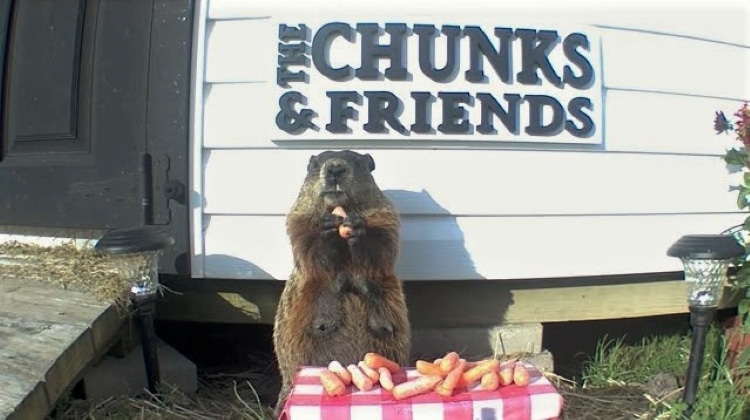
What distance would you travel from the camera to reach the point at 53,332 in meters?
2.95

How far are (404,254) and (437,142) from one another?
1.86ft

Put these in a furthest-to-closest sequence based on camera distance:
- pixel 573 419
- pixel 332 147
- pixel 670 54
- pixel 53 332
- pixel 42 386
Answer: pixel 670 54 < pixel 332 147 < pixel 573 419 < pixel 53 332 < pixel 42 386

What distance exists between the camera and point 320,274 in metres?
3.01

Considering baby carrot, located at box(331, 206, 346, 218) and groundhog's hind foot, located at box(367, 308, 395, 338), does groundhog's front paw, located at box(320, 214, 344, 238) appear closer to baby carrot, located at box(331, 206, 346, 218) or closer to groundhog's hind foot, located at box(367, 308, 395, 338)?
baby carrot, located at box(331, 206, 346, 218)

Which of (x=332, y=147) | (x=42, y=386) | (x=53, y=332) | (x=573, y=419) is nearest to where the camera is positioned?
(x=42, y=386)

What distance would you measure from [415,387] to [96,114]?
2.43 meters

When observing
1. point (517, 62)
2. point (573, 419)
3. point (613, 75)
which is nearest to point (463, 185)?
point (517, 62)

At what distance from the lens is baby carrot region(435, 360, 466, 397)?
229 centimetres

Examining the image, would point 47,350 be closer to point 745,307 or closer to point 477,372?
point 477,372

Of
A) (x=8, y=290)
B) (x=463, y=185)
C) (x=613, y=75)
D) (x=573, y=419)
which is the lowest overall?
(x=573, y=419)

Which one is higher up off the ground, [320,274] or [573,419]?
[320,274]

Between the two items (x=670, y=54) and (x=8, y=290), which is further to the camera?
(x=670, y=54)

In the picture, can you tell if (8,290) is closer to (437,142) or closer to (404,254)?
(404,254)

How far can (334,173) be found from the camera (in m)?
3.00
